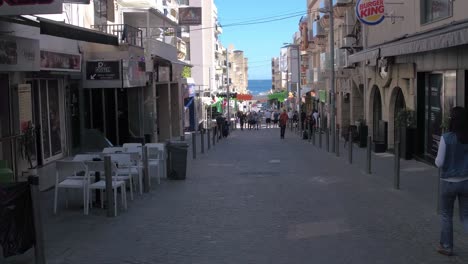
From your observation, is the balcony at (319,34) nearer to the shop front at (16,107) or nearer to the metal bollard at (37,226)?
the shop front at (16,107)

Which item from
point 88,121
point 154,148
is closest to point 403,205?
→ point 154,148

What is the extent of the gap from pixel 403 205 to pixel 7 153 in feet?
24.4

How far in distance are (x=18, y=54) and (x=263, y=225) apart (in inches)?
208

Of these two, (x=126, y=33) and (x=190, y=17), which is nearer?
(x=126, y=33)

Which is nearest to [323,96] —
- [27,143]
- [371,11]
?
[371,11]

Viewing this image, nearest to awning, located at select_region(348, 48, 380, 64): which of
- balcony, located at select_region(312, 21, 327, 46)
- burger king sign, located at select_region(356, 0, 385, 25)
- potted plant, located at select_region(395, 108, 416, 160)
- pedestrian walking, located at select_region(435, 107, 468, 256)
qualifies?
burger king sign, located at select_region(356, 0, 385, 25)

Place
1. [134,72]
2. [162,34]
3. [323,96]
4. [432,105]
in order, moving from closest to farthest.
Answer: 1. [432,105]
2. [134,72]
3. [162,34]
4. [323,96]

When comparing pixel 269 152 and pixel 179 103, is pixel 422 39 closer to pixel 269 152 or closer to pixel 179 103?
pixel 269 152

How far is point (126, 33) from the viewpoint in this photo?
19.9 m

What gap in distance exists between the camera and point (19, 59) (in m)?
10.5

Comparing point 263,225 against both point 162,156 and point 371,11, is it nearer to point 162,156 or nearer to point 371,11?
point 162,156

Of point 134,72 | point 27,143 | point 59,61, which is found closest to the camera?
point 27,143

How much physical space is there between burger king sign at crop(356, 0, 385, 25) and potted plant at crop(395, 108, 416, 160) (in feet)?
11.0

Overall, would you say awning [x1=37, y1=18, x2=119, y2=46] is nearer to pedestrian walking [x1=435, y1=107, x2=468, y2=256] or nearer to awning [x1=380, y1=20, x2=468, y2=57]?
pedestrian walking [x1=435, y1=107, x2=468, y2=256]
